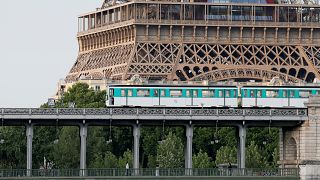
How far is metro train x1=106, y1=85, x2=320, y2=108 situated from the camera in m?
191

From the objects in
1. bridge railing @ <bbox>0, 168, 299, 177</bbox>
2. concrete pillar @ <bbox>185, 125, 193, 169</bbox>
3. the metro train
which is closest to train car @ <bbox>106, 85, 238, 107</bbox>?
the metro train

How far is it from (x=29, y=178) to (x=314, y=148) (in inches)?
1017

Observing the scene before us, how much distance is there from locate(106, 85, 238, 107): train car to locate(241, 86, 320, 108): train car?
1412 millimetres

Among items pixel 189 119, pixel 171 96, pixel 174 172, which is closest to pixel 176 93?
pixel 171 96

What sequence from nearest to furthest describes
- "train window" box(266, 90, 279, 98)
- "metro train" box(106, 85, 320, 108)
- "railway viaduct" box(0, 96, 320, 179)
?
"railway viaduct" box(0, 96, 320, 179), "metro train" box(106, 85, 320, 108), "train window" box(266, 90, 279, 98)

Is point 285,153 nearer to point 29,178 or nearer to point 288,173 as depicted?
point 288,173

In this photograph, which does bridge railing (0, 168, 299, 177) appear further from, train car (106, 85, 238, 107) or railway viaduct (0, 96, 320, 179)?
train car (106, 85, 238, 107)

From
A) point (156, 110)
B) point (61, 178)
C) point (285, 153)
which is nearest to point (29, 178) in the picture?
point (61, 178)

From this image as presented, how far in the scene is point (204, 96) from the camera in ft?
629

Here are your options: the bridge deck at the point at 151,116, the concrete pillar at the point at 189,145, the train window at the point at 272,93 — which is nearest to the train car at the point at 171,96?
the train window at the point at 272,93

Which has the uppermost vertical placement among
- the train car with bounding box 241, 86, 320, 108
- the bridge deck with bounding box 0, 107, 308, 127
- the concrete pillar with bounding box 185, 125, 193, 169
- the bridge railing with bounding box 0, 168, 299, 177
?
the train car with bounding box 241, 86, 320, 108

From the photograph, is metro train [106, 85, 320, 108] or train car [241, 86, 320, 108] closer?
metro train [106, 85, 320, 108]

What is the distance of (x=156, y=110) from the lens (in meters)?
178

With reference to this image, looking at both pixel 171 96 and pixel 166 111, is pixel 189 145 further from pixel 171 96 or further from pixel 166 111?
pixel 171 96
